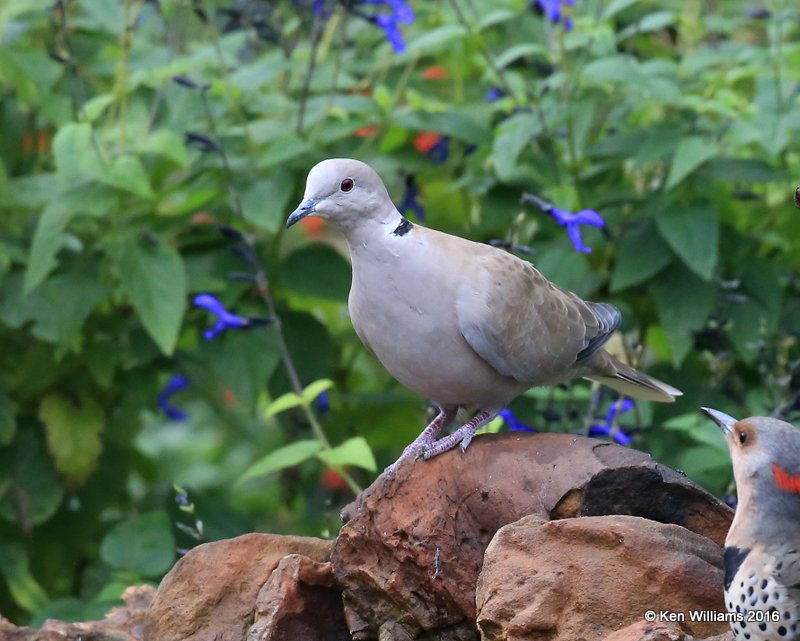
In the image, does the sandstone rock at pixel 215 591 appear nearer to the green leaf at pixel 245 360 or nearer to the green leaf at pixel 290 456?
the green leaf at pixel 290 456

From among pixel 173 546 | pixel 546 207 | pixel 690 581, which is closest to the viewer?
pixel 690 581

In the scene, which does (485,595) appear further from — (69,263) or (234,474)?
(234,474)

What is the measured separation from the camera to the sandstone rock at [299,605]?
11.9ft

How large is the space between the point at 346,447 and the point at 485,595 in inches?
55.2

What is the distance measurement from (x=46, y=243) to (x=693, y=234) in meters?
2.62

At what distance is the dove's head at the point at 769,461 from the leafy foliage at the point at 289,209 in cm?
187

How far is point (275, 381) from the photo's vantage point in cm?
595

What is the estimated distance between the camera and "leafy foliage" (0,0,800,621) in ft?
18.0

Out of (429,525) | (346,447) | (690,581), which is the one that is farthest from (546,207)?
(690,581)

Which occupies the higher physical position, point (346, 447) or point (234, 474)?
point (346, 447)

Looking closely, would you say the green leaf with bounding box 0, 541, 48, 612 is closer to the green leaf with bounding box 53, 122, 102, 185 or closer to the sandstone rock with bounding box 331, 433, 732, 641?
the green leaf with bounding box 53, 122, 102, 185

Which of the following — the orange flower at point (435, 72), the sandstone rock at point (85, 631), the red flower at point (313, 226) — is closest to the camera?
the sandstone rock at point (85, 631)

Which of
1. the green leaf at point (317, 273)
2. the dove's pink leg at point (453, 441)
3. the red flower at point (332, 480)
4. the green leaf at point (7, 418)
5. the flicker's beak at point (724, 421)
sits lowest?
the red flower at point (332, 480)

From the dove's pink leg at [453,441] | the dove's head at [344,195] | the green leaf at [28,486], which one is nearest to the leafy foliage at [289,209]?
the green leaf at [28,486]
